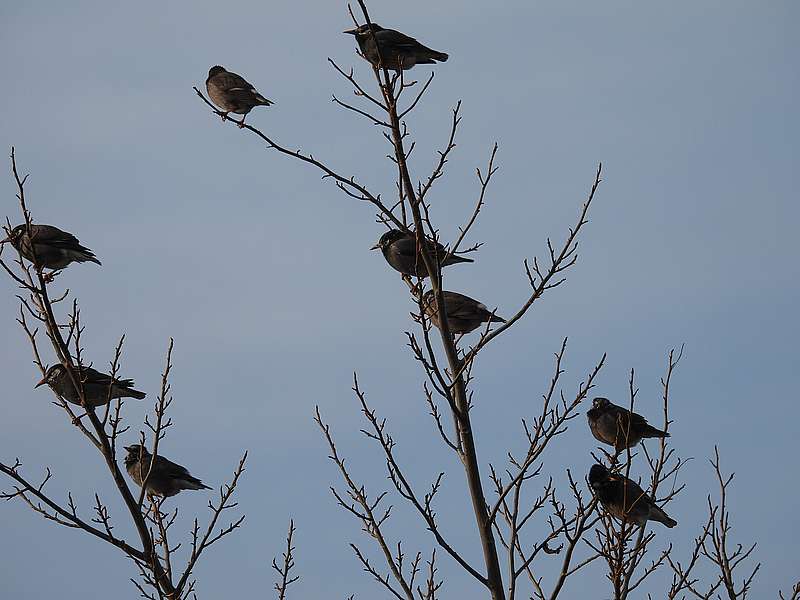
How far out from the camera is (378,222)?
18.8 feet

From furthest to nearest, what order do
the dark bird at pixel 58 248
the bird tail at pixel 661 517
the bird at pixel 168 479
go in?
the dark bird at pixel 58 248 < the bird at pixel 168 479 < the bird tail at pixel 661 517

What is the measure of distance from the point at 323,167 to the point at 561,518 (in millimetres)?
2493

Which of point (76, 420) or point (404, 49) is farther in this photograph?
point (404, 49)

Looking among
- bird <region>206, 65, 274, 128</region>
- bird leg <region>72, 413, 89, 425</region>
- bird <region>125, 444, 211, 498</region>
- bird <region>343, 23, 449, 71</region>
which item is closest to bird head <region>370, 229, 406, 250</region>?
bird <region>343, 23, 449, 71</region>

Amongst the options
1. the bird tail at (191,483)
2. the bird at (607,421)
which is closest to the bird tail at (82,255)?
the bird tail at (191,483)

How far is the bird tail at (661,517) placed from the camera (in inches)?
377

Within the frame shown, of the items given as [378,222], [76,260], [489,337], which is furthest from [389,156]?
[76,260]

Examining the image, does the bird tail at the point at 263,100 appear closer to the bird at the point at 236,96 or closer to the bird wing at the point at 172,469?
the bird at the point at 236,96

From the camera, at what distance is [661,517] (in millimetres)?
9742

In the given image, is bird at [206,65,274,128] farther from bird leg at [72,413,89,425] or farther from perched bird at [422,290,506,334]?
bird leg at [72,413,89,425]

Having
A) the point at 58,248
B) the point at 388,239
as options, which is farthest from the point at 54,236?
the point at 388,239

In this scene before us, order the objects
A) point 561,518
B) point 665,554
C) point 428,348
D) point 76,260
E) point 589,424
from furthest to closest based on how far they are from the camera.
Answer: point 76,260 < point 589,424 < point 665,554 < point 561,518 < point 428,348

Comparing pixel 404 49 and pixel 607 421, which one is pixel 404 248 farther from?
pixel 607 421

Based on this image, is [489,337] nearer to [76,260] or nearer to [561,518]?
[561,518]
